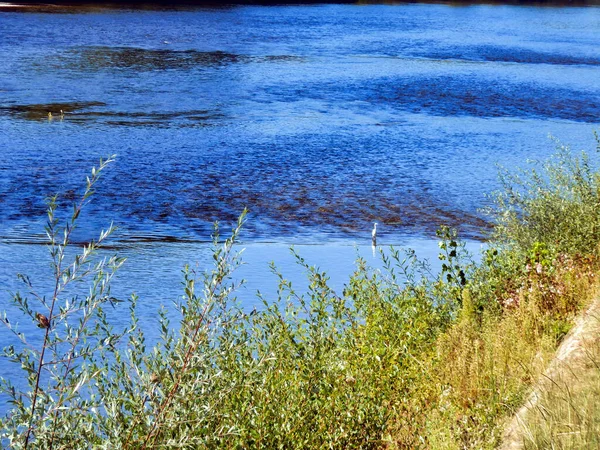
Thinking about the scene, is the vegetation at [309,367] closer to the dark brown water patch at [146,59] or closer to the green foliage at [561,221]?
the green foliage at [561,221]

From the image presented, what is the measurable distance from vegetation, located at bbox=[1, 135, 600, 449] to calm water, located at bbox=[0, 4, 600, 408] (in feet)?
7.29

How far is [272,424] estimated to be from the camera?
13.1 ft

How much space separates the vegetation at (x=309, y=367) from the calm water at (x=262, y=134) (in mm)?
2223

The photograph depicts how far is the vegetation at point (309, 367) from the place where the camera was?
3320mm

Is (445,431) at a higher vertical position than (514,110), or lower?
higher

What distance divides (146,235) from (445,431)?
600 cm

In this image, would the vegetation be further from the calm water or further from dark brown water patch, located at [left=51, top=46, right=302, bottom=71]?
dark brown water patch, located at [left=51, top=46, right=302, bottom=71]

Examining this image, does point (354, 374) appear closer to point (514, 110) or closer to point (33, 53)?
point (514, 110)

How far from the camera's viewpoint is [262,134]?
1529 cm

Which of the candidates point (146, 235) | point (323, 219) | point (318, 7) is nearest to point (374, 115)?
point (323, 219)

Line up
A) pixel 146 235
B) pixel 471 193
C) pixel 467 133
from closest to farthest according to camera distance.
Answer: pixel 146 235 → pixel 471 193 → pixel 467 133

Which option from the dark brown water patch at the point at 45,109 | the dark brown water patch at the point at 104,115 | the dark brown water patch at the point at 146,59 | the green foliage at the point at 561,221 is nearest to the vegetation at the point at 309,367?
the green foliage at the point at 561,221

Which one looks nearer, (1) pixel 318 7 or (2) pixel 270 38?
(2) pixel 270 38

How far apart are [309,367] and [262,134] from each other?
36.7 feet
